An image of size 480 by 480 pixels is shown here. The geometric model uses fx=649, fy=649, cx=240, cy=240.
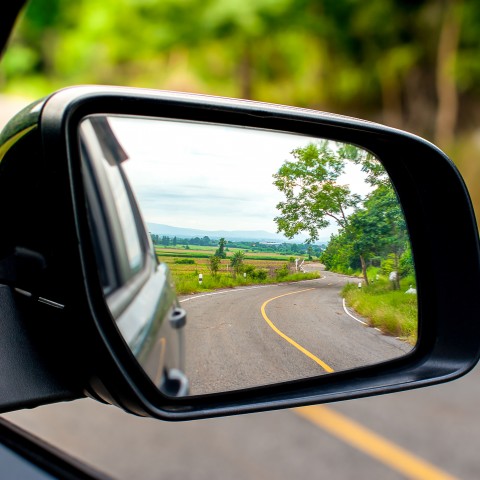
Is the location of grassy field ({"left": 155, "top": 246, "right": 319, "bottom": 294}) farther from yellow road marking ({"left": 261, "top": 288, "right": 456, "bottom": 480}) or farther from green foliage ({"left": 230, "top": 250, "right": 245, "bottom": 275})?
yellow road marking ({"left": 261, "top": 288, "right": 456, "bottom": 480})

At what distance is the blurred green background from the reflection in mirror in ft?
31.7

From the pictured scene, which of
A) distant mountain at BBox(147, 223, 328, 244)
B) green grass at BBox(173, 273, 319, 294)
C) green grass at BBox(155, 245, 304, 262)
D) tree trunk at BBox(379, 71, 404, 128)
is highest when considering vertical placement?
tree trunk at BBox(379, 71, 404, 128)

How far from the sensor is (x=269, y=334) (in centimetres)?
112

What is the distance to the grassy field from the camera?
3.42 ft

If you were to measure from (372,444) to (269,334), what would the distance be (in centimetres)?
461

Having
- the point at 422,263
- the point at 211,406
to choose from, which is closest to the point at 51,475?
the point at 211,406

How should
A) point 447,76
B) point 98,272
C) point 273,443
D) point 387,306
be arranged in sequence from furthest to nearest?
point 447,76
point 273,443
point 387,306
point 98,272

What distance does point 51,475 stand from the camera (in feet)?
5.28

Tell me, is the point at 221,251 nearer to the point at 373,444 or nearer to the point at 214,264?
the point at 214,264

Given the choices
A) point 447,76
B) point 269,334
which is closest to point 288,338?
point 269,334

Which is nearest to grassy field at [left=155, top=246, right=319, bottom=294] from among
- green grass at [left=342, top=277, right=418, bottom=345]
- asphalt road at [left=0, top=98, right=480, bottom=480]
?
green grass at [left=342, top=277, right=418, bottom=345]

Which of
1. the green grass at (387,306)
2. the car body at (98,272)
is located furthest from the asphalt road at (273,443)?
the green grass at (387,306)

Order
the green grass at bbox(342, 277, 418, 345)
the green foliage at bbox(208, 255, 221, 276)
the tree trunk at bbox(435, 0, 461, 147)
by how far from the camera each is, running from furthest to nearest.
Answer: the tree trunk at bbox(435, 0, 461, 147) → the green grass at bbox(342, 277, 418, 345) → the green foliage at bbox(208, 255, 221, 276)

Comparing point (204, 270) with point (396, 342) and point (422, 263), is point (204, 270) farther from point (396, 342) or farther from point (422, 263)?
point (422, 263)
